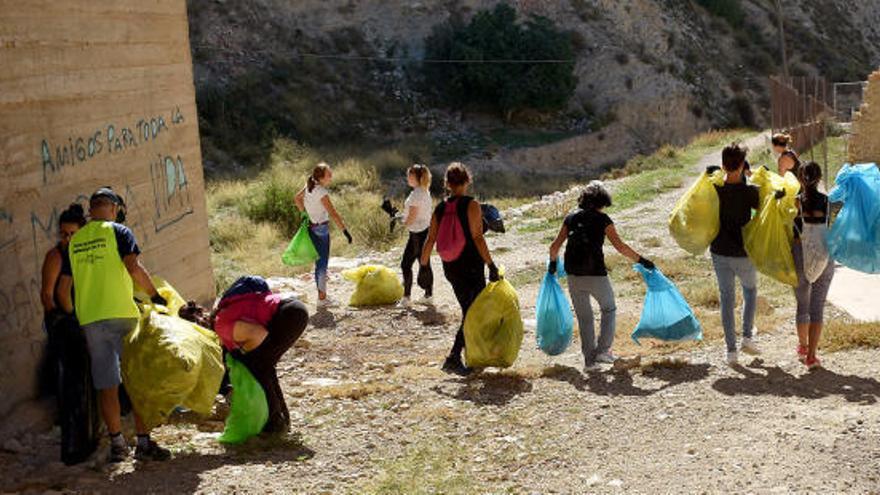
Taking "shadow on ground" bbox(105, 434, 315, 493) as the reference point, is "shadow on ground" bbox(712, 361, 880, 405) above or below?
below

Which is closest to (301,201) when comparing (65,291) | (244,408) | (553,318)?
(553,318)

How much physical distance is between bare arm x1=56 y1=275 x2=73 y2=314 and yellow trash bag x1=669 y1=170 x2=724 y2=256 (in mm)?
3941

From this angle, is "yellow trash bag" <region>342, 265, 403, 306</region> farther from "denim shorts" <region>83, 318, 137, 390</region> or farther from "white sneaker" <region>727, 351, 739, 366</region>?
"denim shorts" <region>83, 318, 137, 390</region>

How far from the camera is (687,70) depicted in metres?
39.4

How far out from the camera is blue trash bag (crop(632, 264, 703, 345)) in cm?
739

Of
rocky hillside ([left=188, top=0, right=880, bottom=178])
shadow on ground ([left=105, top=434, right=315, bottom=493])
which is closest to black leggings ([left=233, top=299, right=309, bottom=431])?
shadow on ground ([left=105, top=434, right=315, bottom=493])

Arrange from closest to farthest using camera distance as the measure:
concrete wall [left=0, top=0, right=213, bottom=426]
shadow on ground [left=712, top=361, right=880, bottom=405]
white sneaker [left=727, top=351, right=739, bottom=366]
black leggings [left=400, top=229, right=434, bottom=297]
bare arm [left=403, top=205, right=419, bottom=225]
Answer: concrete wall [left=0, top=0, right=213, bottom=426]
shadow on ground [left=712, top=361, right=880, bottom=405]
white sneaker [left=727, top=351, right=739, bottom=366]
bare arm [left=403, top=205, right=419, bottom=225]
black leggings [left=400, top=229, right=434, bottom=297]

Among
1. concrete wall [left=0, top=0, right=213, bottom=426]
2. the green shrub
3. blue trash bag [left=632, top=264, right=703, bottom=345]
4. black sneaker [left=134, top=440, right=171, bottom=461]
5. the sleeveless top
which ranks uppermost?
the green shrub

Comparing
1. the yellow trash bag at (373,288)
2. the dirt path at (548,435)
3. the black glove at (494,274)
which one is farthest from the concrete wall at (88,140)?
the black glove at (494,274)

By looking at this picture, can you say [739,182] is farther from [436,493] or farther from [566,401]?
[436,493]

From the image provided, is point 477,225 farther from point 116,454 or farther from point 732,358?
point 116,454

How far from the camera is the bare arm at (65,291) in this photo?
5.58 m

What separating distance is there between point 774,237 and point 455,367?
2343 mm

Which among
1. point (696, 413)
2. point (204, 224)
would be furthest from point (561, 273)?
point (204, 224)
